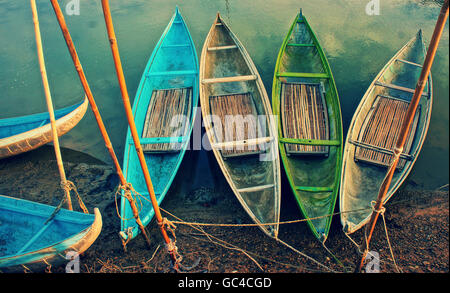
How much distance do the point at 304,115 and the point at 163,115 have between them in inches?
192

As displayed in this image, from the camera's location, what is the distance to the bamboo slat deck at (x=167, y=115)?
901 centimetres

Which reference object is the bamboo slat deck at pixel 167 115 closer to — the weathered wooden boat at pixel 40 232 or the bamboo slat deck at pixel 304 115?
the weathered wooden boat at pixel 40 232

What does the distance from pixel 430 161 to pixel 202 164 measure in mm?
7640

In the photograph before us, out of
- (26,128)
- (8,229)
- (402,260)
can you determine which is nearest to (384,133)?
(402,260)

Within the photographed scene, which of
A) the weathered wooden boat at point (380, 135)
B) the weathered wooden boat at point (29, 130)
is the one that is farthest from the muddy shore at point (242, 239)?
the weathered wooden boat at point (29, 130)

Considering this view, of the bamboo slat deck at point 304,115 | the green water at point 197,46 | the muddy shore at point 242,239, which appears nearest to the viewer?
the muddy shore at point 242,239

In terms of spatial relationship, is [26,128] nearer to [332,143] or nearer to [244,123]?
[244,123]

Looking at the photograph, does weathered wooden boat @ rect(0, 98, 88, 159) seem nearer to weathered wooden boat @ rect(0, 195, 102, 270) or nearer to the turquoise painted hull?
the turquoise painted hull

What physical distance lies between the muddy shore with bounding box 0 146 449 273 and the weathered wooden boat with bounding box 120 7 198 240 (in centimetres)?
76

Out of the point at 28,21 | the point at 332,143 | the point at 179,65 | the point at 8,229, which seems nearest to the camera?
the point at 8,229

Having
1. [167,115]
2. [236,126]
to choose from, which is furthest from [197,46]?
[236,126]

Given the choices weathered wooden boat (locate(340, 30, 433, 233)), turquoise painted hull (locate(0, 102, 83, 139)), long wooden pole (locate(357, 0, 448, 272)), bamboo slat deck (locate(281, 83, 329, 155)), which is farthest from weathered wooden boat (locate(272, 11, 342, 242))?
turquoise painted hull (locate(0, 102, 83, 139))

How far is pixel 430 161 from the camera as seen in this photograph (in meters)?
9.40

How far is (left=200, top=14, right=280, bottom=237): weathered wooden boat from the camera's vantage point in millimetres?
7590
